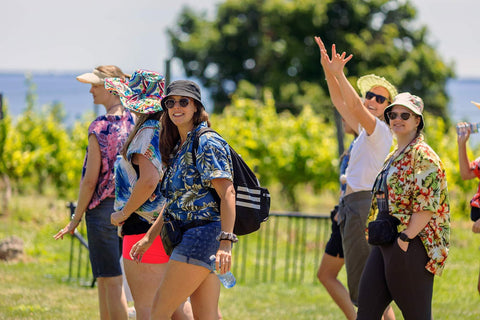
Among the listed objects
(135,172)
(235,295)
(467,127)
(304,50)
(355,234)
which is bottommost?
(235,295)

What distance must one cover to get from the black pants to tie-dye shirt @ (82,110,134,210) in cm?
181

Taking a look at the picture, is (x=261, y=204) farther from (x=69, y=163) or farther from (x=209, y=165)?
(x=69, y=163)

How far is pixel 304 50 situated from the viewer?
34.4 m

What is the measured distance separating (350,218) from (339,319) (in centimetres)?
201

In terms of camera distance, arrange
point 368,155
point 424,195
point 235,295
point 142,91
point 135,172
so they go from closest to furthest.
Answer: point 424,195 < point 135,172 < point 142,91 < point 368,155 < point 235,295

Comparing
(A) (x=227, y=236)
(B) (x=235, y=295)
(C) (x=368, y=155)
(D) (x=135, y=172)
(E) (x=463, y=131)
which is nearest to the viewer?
(A) (x=227, y=236)

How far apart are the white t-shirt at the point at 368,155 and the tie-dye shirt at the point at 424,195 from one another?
0.49m

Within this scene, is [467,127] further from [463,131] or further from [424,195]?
[424,195]

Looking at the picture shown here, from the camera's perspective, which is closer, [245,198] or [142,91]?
[245,198]

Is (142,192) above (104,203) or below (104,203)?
above

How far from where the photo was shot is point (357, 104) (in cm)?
416

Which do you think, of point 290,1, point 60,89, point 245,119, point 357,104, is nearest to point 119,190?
point 357,104

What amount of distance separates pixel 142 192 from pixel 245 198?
70cm

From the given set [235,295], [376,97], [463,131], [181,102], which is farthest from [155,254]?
[235,295]
